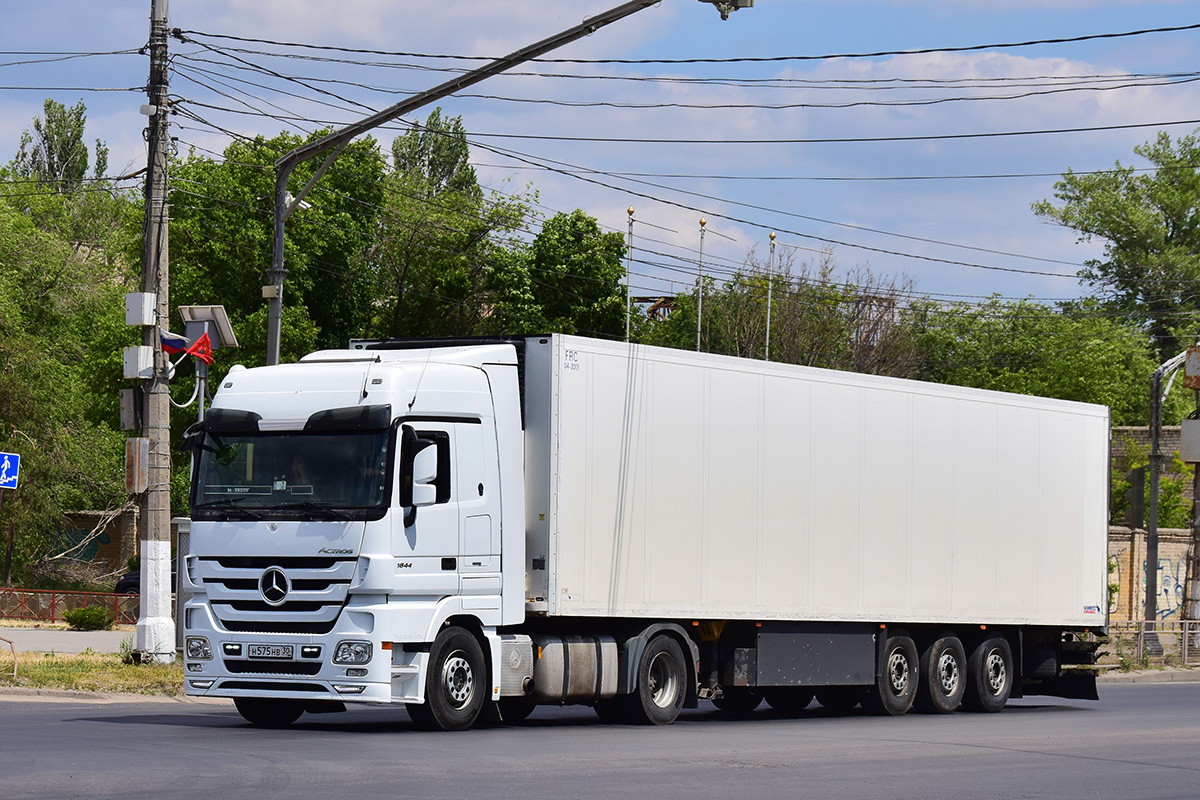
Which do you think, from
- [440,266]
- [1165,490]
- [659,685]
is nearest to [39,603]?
[440,266]

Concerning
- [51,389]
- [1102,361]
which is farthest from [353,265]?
[1102,361]

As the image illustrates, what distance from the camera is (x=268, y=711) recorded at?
16609 mm

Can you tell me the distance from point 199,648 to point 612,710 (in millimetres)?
4396

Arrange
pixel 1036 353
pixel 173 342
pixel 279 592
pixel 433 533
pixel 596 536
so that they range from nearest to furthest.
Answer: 1. pixel 279 592
2. pixel 433 533
3. pixel 596 536
4. pixel 173 342
5. pixel 1036 353

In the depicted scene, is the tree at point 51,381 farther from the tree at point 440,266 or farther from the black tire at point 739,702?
the black tire at point 739,702

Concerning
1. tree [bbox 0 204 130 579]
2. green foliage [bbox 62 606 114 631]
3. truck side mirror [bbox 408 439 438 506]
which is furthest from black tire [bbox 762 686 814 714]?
tree [bbox 0 204 130 579]

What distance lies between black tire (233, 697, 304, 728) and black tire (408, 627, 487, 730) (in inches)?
62.2

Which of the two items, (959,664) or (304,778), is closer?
(304,778)

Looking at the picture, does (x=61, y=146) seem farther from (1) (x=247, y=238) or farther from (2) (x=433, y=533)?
(2) (x=433, y=533)

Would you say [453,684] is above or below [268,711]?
above

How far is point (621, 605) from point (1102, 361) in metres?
56.6

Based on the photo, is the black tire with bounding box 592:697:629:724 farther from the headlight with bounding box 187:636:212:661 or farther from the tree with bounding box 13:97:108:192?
the tree with bounding box 13:97:108:192

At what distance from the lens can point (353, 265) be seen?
2114 inches

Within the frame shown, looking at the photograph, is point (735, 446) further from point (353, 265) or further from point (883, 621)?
point (353, 265)
